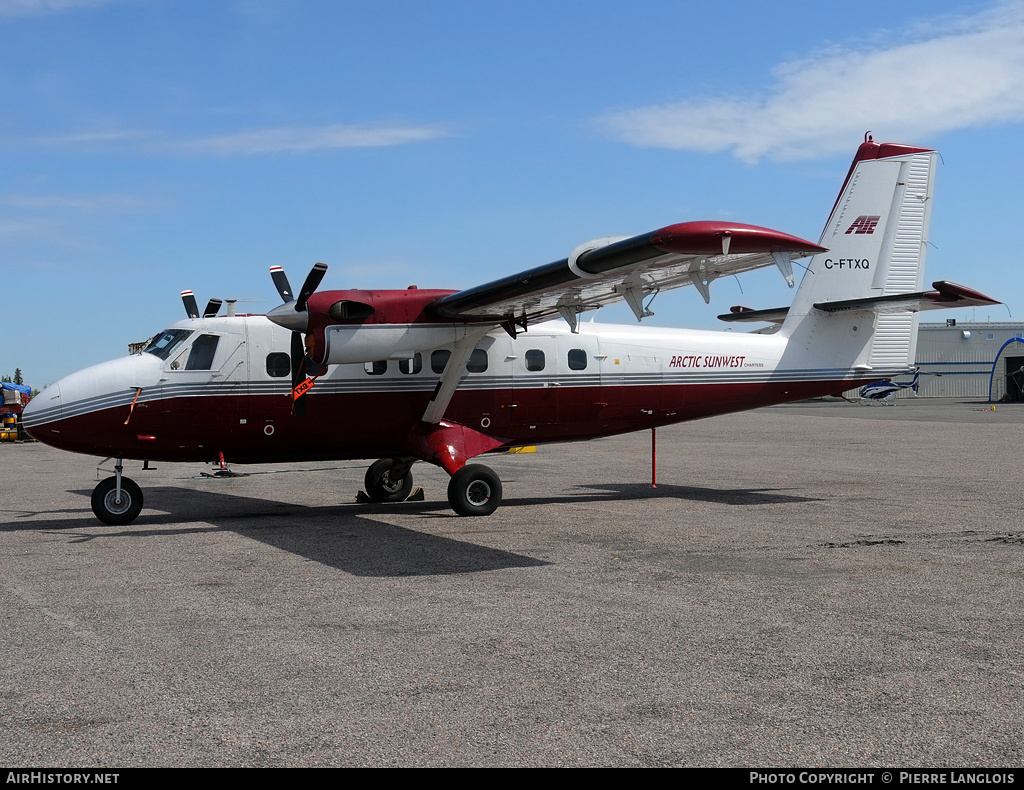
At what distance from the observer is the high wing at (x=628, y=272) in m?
9.80

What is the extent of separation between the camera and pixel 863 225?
17.4 m

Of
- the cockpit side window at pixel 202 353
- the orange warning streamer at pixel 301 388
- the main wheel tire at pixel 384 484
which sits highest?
the cockpit side window at pixel 202 353

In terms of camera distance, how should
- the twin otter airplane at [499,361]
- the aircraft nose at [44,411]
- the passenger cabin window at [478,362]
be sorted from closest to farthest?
the twin otter airplane at [499,361]
the aircraft nose at [44,411]
the passenger cabin window at [478,362]

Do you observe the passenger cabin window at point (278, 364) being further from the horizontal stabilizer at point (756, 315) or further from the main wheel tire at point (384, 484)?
the horizontal stabilizer at point (756, 315)

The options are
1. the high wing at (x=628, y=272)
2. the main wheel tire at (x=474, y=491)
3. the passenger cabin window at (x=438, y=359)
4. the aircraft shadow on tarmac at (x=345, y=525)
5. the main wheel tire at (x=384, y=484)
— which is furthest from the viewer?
the main wheel tire at (x=384, y=484)

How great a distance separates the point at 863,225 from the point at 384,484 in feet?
32.9

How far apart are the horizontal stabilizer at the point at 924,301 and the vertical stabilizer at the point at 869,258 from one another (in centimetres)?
17

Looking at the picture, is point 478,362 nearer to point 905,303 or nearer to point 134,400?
point 134,400

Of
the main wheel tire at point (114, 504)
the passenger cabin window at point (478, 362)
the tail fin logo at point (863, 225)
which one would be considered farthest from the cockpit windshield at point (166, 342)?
the tail fin logo at point (863, 225)

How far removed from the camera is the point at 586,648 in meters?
7.00

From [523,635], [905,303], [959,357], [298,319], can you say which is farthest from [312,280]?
[959,357]

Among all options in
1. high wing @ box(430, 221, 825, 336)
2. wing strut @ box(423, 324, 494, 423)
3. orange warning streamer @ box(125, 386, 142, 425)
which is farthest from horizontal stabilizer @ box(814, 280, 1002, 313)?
orange warning streamer @ box(125, 386, 142, 425)

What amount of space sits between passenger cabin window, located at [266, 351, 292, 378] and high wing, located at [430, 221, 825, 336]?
2.77m

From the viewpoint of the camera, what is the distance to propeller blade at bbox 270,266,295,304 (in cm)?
1480
